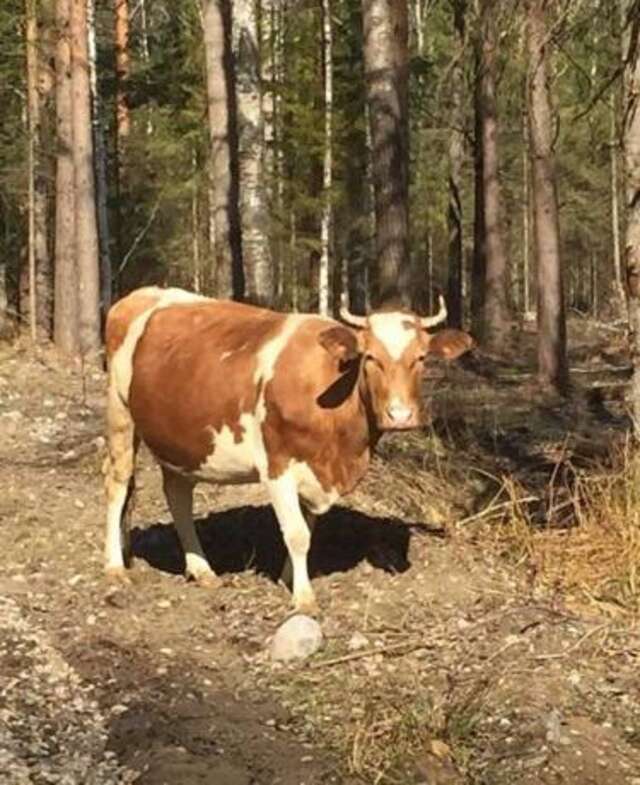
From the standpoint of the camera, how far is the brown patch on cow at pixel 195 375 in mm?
7898

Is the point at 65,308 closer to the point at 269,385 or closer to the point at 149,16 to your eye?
the point at 269,385

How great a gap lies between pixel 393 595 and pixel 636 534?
62.0 inches

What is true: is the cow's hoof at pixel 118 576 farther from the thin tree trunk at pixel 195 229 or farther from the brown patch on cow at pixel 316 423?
the thin tree trunk at pixel 195 229

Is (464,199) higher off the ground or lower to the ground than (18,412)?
higher

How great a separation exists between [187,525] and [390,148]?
5.08 metres

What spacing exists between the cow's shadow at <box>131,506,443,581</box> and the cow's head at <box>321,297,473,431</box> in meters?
1.62

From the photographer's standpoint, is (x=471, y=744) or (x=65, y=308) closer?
(x=471, y=744)

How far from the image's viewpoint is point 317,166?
36.7 metres

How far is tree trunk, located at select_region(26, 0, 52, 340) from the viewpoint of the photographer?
74.9ft

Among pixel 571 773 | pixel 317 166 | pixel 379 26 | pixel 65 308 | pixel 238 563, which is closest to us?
pixel 571 773

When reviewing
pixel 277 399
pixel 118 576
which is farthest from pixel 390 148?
pixel 118 576

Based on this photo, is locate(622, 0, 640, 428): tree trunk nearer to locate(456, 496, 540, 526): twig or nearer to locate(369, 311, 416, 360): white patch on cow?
locate(456, 496, 540, 526): twig

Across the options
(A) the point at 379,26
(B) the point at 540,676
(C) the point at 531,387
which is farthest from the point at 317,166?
(B) the point at 540,676

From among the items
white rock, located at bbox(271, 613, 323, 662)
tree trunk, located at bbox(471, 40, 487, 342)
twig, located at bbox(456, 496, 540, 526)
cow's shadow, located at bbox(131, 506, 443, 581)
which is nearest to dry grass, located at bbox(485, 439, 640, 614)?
twig, located at bbox(456, 496, 540, 526)
